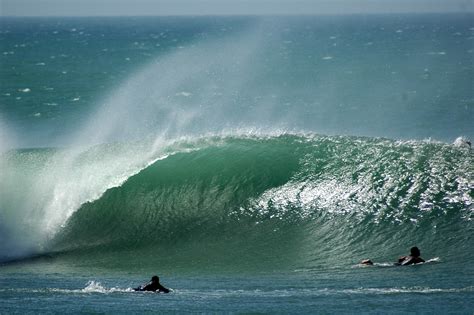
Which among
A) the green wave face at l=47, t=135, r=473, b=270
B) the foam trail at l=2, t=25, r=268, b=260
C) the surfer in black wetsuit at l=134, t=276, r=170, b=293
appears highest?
the foam trail at l=2, t=25, r=268, b=260

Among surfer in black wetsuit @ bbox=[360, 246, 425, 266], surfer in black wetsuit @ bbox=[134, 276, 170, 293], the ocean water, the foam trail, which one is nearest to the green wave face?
the ocean water

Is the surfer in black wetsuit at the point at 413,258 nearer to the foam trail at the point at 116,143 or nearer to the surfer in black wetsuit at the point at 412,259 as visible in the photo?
the surfer in black wetsuit at the point at 412,259

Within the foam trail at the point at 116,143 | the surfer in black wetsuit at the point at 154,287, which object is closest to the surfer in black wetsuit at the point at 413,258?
the surfer in black wetsuit at the point at 154,287

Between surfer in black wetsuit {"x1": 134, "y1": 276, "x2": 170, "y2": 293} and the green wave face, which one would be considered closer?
surfer in black wetsuit {"x1": 134, "y1": 276, "x2": 170, "y2": 293}

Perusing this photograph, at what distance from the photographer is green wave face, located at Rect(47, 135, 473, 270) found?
25297 mm

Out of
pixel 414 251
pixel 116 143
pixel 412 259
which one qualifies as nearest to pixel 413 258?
pixel 412 259

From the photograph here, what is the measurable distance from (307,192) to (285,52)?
10119cm

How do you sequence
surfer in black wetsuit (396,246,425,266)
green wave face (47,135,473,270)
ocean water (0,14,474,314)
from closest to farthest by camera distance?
ocean water (0,14,474,314)
surfer in black wetsuit (396,246,425,266)
green wave face (47,135,473,270)

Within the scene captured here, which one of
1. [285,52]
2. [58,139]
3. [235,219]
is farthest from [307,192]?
[285,52]

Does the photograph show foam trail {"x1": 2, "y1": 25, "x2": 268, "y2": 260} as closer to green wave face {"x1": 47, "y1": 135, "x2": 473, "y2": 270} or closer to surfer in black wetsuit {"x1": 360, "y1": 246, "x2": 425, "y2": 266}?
green wave face {"x1": 47, "y1": 135, "x2": 473, "y2": 270}

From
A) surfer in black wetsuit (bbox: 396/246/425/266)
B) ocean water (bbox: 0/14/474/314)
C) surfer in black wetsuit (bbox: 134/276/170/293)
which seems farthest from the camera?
surfer in black wetsuit (bbox: 396/246/425/266)

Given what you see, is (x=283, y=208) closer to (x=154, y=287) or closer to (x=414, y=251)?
(x=414, y=251)

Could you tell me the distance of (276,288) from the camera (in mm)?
20938

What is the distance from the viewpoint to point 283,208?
28453 mm
